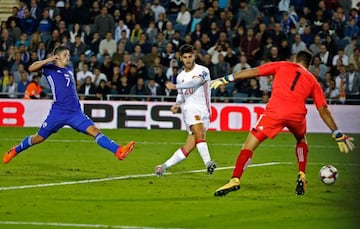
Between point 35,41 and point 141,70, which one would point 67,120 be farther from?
point 35,41

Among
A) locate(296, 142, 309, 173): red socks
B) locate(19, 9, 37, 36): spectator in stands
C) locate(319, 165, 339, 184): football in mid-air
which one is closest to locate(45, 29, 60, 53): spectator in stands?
locate(19, 9, 37, 36): spectator in stands

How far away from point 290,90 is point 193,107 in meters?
2.77

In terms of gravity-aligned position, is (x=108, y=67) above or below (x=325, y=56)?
below

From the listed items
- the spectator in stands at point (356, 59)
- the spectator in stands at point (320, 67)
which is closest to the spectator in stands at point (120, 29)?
the spectator in stands at point (320, 67)

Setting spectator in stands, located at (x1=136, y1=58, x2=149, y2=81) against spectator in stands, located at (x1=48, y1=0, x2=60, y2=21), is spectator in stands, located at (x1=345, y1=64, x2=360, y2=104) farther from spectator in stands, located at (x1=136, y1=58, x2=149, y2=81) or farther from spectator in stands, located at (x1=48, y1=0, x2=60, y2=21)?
spectator in stands, located at (x1=48, y1=0, x2=60, y2=21)

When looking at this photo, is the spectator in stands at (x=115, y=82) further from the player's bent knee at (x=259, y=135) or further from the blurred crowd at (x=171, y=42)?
the player's bent knee at (x=259, y=135)

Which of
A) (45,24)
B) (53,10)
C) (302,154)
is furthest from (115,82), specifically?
(302,154)

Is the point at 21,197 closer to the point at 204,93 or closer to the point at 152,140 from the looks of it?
the point at 204,93

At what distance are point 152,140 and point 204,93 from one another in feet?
26.3

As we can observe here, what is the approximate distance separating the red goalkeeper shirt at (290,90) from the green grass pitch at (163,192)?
121cm

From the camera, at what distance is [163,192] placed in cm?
1409

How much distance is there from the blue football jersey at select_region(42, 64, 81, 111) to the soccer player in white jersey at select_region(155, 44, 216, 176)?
171 cm

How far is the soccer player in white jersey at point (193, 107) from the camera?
15.5 m

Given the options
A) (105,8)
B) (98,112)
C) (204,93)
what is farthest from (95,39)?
(204,93)
